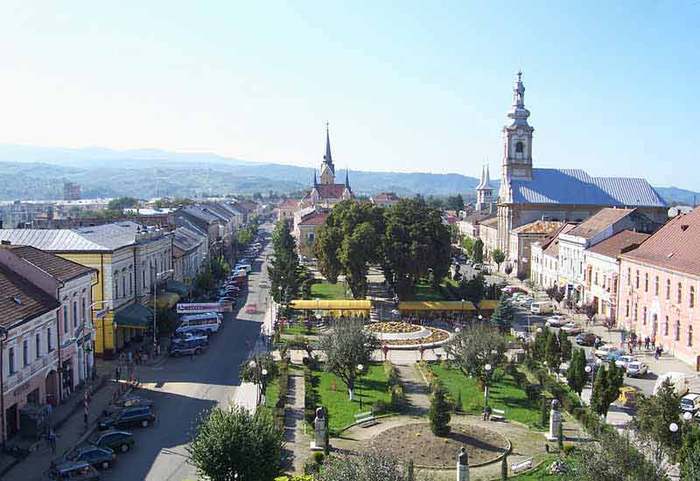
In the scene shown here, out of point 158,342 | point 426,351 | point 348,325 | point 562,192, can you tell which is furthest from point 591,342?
point 562,192

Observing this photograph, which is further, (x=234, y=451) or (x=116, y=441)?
(x=116, y=441)

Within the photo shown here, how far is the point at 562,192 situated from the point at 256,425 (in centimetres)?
8377

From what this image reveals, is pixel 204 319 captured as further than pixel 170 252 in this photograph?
No

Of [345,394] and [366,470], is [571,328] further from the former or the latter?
[366,470]

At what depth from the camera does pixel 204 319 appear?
51.8 metres

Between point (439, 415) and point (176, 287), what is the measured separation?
A: 1418 inches

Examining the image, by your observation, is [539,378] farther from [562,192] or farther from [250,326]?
[562,192]

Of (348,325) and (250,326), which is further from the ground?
(348,325)

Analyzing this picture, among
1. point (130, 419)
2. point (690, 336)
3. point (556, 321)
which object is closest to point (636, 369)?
point (690, 336)

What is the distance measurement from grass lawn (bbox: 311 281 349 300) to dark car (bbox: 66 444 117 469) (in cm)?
3896

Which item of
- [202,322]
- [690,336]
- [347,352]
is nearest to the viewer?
[347,352]

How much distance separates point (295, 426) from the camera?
30.8 metres

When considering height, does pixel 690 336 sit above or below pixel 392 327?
above

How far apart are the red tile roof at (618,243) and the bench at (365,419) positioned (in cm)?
3285
